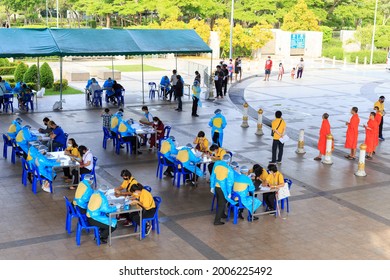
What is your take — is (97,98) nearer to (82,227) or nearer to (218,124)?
(218,124)

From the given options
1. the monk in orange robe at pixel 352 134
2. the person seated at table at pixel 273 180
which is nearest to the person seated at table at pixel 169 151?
the person seated at table at pixel 273 180

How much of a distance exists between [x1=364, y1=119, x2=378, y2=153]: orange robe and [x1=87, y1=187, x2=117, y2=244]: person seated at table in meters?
9.58

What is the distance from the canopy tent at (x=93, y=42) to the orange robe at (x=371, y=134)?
1123 centimetres

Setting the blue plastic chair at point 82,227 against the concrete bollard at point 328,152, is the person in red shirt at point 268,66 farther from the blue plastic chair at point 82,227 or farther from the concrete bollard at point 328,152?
the blue plastic chair at point 82,227

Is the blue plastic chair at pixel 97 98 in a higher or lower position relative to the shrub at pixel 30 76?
lower

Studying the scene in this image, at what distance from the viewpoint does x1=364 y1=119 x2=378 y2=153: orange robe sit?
17250 millimetres

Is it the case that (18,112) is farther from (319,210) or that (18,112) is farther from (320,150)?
(319,210)

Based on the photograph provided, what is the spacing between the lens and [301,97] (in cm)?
3166

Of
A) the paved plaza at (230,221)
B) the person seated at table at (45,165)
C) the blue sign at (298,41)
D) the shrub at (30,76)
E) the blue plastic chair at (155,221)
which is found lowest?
the paved plaza at (230,221)

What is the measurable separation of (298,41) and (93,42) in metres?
38.9

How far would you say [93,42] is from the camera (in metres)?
24.7

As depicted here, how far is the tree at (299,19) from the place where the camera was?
60688 mm

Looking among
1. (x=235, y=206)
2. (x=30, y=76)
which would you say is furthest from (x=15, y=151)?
(x=30, y=76)

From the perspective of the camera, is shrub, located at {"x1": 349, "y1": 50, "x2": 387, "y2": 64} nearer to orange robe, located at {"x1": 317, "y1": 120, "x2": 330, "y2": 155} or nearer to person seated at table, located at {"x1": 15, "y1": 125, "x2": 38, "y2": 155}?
orange robe, located at {"x1": 317, "y1": 120, "x2": 330, "y2": 155}
